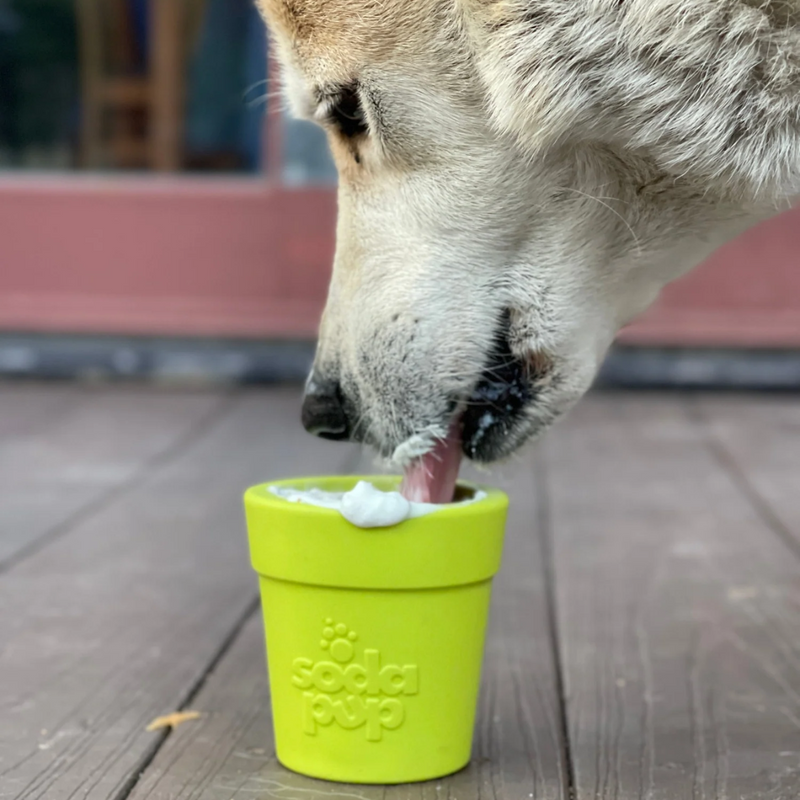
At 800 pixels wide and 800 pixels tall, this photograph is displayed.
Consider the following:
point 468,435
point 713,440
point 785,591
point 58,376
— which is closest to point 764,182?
point 468,435

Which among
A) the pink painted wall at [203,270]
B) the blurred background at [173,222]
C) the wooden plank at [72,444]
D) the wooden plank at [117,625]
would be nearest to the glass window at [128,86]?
the blurred background at [173,222]

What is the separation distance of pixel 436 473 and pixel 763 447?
7.49ft

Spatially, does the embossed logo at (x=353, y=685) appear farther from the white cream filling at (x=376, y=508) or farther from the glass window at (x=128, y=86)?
the glass window at (x=128, y=86)

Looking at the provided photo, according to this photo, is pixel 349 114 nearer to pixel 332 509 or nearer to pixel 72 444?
pixel 332 509

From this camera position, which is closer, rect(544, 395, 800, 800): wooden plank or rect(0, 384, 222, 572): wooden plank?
rect(544, 395, 800, 800): wooden plank

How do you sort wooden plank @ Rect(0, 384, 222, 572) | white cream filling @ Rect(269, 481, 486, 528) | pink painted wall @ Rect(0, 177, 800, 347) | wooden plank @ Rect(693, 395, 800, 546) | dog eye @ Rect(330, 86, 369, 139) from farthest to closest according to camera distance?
1. pink painted wall @ Rect(0, 177, 800, 347)
2. wooden plank @ Rect(693, 395, 800, 546)
3. wooden plank @ Rect(0, 384, 222, 572)
4. dog eye @ Rect(330, 86, 369, 139)
5. white cream filling @ Rect(269, 481, 486, 528)

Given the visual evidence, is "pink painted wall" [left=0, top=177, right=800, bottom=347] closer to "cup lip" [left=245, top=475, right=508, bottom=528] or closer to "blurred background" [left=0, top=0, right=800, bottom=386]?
"blurred background" [left=0, top=0, right=800, bottom=386]

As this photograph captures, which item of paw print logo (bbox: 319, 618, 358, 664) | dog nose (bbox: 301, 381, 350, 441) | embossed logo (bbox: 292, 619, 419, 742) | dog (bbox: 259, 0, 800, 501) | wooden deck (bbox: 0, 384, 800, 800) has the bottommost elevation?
wooden deck (bbox: 0, 384, 800, 800)

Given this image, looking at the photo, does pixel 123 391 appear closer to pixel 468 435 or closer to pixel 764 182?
pixel 468 435

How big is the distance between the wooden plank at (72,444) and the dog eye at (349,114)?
1143 mm

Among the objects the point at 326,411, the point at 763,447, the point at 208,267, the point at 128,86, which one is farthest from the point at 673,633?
the point at 128,86

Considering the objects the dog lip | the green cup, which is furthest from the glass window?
the green cup

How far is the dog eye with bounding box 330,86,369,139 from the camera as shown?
57.7 inches

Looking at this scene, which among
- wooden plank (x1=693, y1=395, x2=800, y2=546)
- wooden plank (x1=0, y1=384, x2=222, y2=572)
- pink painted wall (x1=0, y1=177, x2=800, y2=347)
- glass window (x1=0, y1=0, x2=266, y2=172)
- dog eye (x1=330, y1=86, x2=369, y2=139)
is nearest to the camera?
dog eye (x1=330, y1=86, x2=369, y2=139)
